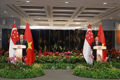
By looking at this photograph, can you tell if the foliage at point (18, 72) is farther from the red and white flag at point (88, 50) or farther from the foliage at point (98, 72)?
the red and white flag at point (88, 50)

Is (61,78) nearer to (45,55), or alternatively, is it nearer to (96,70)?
(96,70)

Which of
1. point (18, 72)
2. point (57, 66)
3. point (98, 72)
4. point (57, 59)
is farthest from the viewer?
point (57, 59)

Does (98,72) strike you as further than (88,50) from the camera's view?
No

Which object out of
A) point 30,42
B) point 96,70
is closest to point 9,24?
point 30,42

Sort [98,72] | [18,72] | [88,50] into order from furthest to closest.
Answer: [88,50] → [98,72] → [18,72]

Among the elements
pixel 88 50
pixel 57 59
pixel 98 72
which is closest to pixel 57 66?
pixel 57 59

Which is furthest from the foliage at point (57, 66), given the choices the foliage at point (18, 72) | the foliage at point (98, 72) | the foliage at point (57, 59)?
the foliage at point (18, 72)

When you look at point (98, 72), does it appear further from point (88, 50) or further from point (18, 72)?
point (18, 72)

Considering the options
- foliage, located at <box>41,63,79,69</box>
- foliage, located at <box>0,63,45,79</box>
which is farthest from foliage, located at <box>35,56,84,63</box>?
foliage, located at <box>0,63,45,79</box>

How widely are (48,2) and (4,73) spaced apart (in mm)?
5633

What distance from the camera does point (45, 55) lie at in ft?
44.6

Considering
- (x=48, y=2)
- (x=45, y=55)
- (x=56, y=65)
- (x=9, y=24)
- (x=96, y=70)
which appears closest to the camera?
(x=96, y=70)

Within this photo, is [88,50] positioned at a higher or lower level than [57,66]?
higher

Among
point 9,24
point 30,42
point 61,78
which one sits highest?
point 9,24
